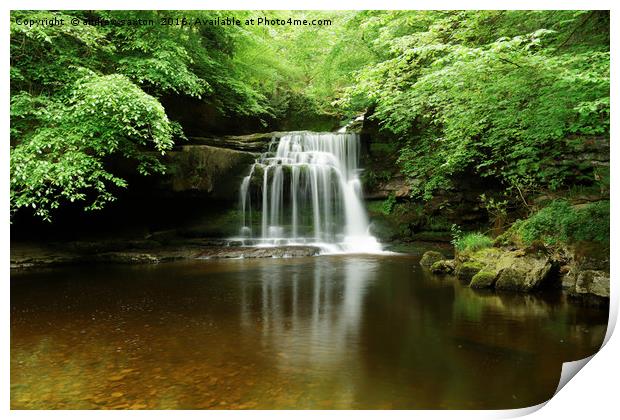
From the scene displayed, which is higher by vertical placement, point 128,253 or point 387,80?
point 387,80

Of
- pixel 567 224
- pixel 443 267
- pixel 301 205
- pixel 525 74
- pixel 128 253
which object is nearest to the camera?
pixel 525 74

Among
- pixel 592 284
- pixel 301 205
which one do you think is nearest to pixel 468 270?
pixel 592 284

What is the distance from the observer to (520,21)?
478 centimetres

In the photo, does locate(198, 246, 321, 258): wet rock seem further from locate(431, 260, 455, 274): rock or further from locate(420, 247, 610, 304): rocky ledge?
locate(420, 247, 610, 304): rocky ledge

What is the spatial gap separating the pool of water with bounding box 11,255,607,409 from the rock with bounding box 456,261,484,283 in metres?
0.55

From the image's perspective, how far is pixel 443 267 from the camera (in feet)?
25.3

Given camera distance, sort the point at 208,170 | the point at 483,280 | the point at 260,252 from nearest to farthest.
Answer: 1. the point at 483,280
2. the point at 260,252
3. the point at 208,170

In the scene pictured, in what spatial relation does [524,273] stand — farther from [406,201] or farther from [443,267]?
[406,201]

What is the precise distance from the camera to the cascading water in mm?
12000

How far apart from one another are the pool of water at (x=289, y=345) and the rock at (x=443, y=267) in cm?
109

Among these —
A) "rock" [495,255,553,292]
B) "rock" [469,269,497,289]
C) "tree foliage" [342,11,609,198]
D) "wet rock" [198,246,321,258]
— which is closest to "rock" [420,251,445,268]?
"rock" [469,269,497,289]

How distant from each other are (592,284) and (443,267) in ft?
8.79

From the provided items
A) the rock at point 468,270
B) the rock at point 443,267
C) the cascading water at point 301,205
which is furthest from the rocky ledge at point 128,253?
the rock at point 468,270

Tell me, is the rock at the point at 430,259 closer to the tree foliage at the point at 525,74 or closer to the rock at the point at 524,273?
the rock at the point at 524,273
